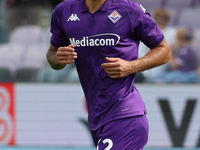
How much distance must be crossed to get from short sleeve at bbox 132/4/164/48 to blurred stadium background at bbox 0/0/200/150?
3.21 m

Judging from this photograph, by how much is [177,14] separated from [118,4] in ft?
11.5

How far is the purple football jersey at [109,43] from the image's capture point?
2.62 metres

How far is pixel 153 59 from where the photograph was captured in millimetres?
2682

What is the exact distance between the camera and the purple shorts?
2619 millimetres

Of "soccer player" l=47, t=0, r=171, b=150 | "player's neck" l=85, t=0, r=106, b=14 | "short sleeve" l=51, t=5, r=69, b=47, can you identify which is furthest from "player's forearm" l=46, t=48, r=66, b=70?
"player's neck" l=85, t=0, r=106, b=14

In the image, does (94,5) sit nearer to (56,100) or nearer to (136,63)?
(136,63)

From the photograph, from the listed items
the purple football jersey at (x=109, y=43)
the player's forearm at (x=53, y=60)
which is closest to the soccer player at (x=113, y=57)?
the purple football jersey at (x=109, y=43)

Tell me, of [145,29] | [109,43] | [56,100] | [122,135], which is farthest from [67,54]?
[56,100]

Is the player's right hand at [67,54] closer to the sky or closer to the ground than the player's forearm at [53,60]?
closer to the sky

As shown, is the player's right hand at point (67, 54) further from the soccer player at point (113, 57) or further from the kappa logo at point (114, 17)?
the kappa logo at point (114, 17)

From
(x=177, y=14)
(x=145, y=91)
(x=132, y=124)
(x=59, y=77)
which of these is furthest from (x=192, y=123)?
(x=132, y=124)

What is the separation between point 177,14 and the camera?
5.98 meters

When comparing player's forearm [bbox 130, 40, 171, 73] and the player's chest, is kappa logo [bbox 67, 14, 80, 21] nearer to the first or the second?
the player's chest

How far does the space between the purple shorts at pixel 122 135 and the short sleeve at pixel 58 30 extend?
74 cm
